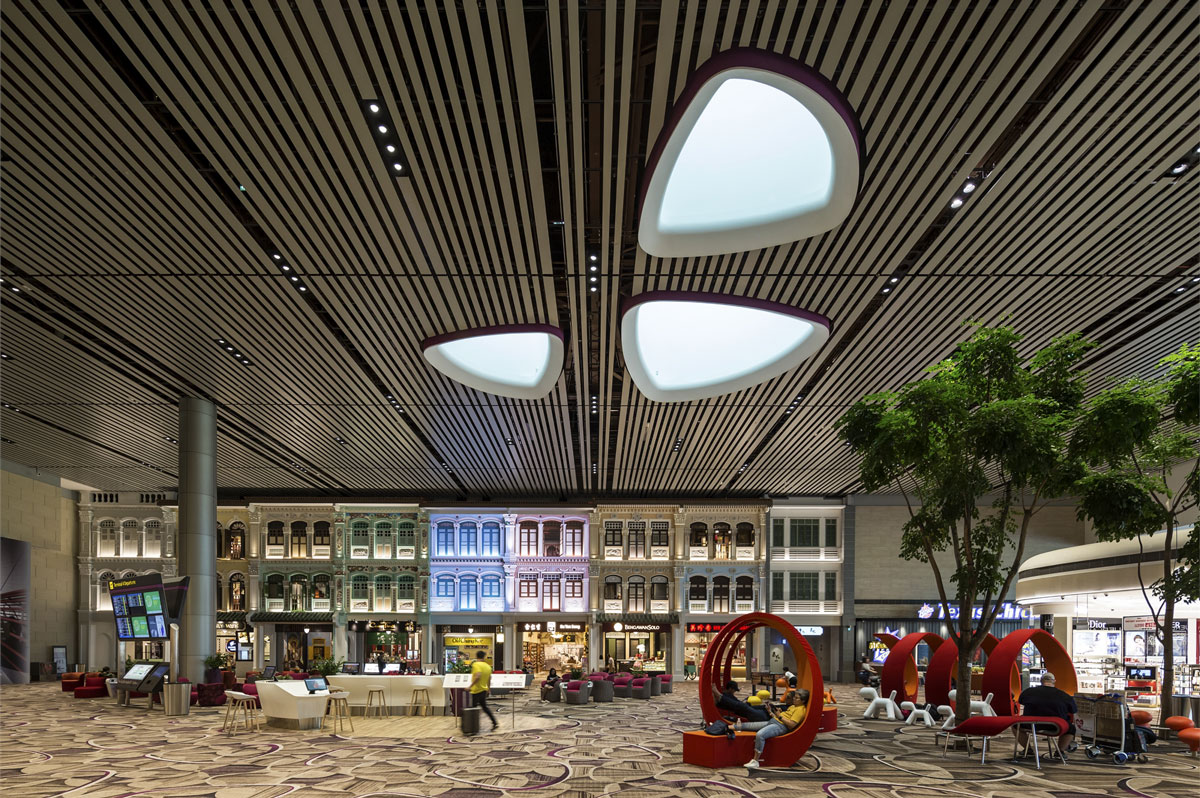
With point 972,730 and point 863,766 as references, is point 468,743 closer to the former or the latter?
point 863,766

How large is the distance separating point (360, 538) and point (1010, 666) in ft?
95.1

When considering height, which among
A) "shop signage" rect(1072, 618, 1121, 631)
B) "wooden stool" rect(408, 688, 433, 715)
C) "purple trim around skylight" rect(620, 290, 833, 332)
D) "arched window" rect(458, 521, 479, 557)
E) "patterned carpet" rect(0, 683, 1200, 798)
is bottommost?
"shop signage" rect(1072, 618, 1121, 631)

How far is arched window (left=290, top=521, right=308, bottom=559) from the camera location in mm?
39281

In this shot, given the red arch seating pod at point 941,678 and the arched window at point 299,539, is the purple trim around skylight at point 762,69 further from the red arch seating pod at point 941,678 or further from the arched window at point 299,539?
the arched window at point 299,539

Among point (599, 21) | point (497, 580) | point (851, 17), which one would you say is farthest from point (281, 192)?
point (497, 580)

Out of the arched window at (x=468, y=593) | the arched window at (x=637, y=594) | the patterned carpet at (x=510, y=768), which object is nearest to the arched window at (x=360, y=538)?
the arched window at (x=468, y=593)

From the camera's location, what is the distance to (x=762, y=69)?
8406 millimetres

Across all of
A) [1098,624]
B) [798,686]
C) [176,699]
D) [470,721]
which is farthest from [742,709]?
[1098,624]

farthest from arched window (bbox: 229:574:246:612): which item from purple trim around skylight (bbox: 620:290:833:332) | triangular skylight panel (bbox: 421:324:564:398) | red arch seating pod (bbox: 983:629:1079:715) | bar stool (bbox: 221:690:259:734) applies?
red arch seating pod (bbox: 983:629:1079:715)

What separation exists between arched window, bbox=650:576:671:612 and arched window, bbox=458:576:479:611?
269 inches

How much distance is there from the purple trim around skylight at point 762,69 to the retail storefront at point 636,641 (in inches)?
1214

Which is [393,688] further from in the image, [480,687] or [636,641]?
[636,641]

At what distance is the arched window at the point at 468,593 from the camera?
127ft

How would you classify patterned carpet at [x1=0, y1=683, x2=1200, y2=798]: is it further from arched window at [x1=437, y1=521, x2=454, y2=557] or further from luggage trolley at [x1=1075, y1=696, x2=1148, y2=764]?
arched window at [x1=437, y1=521, x2=454, y2=557]
